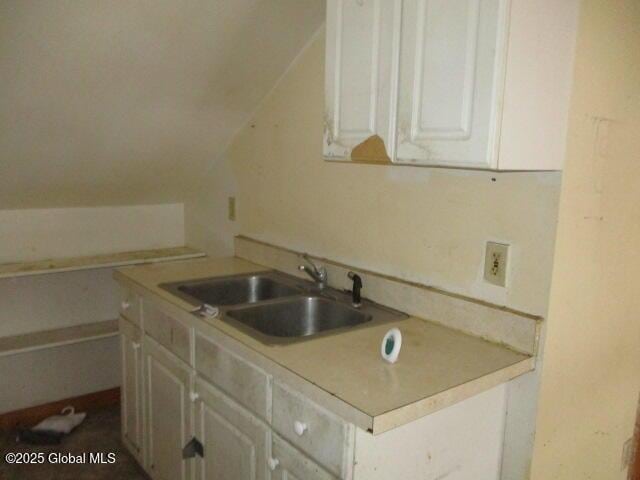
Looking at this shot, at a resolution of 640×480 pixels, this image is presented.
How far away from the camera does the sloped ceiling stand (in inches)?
71.1

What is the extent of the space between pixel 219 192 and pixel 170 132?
0.48m

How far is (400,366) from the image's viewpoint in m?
1.38

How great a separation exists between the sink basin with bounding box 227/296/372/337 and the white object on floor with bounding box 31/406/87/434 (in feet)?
4.86

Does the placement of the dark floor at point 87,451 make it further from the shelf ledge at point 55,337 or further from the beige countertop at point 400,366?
the beige countertop at point 400,366

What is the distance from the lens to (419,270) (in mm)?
1802

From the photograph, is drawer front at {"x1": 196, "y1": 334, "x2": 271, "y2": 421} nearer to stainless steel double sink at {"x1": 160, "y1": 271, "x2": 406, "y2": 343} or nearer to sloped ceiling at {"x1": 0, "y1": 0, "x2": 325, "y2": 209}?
stainless steel double sink at {"x1": 160, "y1": 271, "x2": 406, "y2": 343}

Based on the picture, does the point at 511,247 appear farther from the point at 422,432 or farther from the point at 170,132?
the point at 170,132

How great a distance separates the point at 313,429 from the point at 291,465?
16 cm

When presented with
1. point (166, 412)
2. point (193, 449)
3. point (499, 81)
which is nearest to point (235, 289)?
point (166, 412)

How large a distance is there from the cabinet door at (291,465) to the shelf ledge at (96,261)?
67.4 inches

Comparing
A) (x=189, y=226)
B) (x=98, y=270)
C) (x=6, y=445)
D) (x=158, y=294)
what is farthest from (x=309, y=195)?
(x=6, y=445)

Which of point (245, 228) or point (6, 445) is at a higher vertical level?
point (245, 228)

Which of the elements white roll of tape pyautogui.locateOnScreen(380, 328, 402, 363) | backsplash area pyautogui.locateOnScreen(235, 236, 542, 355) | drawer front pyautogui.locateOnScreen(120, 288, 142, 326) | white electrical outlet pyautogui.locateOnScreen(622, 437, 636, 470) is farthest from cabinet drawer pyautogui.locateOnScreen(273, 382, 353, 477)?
white electrical outlet pyautogui.locateOnScreen(622, 437, 636, 470)

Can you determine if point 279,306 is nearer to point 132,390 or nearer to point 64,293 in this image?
point 132,390
